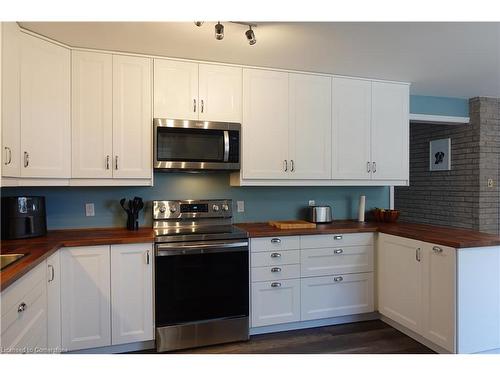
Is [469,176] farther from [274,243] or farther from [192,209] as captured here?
[192,209]

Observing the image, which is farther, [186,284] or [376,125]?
[376,125]

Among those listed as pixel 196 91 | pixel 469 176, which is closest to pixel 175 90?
pixel 196 91

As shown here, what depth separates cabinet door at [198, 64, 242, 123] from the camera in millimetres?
2670

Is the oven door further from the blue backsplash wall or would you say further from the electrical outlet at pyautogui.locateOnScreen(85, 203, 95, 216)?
the electrical outlet at pyautogui.locateOnScreen(85, 203, 95, 216)

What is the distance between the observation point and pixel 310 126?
9.71 ft

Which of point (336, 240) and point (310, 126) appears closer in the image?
point (336, 240)

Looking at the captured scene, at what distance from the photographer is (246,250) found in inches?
99.0

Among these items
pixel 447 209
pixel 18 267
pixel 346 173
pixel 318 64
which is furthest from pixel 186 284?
pixel 447 209

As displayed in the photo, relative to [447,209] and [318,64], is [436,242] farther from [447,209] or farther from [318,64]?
[447,209]

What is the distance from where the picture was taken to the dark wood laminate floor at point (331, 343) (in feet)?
7.83

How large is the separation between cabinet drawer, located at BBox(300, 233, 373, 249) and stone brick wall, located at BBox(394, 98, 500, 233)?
1.99 metres

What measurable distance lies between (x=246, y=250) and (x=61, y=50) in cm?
203

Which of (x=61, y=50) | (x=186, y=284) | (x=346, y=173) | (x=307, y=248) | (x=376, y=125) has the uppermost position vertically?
(x=61, y=50)

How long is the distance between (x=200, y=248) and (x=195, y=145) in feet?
2.82
